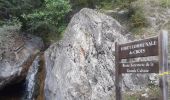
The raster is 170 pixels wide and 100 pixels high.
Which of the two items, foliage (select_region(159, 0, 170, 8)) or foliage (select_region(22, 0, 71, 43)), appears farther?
foliage (select_region(22, 0, 71, 43))

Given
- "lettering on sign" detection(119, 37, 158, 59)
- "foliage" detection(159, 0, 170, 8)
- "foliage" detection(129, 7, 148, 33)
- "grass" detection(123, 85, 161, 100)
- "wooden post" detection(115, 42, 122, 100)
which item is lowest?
"grass" detection(123, 85, 161, 100)

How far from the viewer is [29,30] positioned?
11602 mm

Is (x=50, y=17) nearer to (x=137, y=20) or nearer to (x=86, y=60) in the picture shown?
(x=137, y=20)

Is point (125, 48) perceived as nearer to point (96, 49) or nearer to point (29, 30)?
point (96, 49)

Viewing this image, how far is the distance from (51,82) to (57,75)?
15.9 inches

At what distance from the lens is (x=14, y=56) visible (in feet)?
34.0

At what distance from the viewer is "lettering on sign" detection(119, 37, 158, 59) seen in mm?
4883

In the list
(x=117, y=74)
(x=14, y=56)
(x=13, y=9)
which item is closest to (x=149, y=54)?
(x=117, y=74)

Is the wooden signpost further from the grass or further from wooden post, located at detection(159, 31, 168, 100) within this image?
the grass

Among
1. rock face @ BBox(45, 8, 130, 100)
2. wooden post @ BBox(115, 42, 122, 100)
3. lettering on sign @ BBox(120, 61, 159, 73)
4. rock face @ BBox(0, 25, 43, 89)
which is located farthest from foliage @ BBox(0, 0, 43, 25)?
lettering on sign @ BBox(120, 61, 159, 73)

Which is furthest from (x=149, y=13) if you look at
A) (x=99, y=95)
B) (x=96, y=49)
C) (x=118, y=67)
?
(x=118, y=67)

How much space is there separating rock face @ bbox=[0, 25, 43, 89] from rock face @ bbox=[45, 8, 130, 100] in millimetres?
1586

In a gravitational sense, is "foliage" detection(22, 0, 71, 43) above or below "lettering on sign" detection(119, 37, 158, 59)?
above

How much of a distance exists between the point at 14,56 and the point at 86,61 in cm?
325
